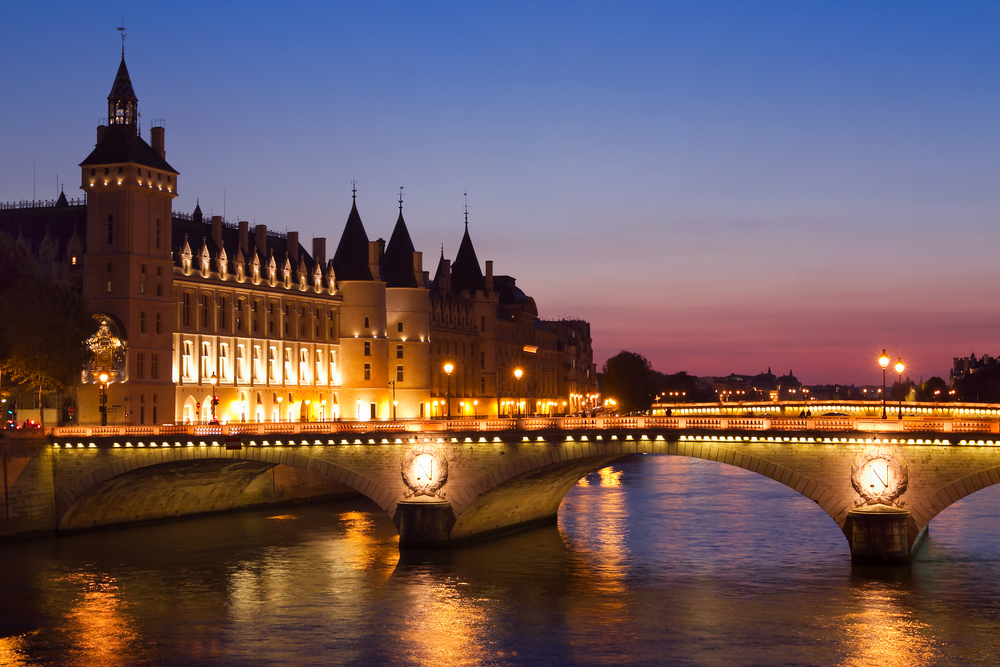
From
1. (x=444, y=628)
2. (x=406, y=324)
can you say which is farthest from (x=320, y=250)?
(x=444, y=628)

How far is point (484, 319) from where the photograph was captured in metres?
147

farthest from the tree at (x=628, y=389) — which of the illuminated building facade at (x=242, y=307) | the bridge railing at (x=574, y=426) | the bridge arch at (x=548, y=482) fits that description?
the bridge railing at (x=574, y=426)

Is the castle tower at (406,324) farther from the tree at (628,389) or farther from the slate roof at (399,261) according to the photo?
the tree at (628,389)

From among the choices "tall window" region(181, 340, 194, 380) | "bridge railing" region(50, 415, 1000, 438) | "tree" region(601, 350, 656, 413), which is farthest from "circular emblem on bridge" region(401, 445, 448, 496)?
"tree" region(601, 350, 656, 413)

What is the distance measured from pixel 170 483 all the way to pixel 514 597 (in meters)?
32.2

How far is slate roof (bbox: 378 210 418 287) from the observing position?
4783 inches

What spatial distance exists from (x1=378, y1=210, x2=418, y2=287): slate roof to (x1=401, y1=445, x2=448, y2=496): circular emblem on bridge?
57963mm

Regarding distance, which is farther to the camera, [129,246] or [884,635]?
[129,246]

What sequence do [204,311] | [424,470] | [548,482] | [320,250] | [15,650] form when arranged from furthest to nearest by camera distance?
[320,250]
[204,311]
[548,482]
[424,470]
[15,650]

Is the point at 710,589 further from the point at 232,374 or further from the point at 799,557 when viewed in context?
the point at 232,374

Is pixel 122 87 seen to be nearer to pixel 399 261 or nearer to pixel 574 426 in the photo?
pixel 399 261

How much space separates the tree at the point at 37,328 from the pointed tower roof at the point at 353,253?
37.5 meters

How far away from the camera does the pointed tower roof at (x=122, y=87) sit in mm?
89625

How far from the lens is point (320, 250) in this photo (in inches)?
4747
